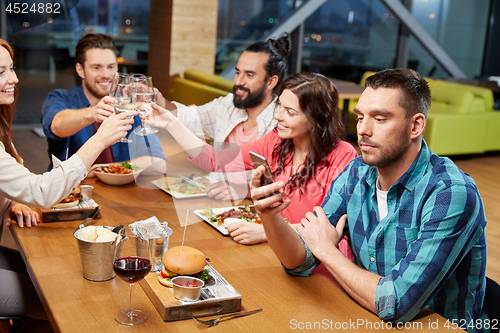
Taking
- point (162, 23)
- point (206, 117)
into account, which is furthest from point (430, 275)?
→ point (162, 23)

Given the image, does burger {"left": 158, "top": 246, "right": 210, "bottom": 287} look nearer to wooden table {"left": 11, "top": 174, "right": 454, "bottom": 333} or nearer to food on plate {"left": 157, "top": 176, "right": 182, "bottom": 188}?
wooden table {"left": 11, "top": 174, "right": 454, "bottom": 333}

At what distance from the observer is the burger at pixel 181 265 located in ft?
4.00

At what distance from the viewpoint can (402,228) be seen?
4.53ft

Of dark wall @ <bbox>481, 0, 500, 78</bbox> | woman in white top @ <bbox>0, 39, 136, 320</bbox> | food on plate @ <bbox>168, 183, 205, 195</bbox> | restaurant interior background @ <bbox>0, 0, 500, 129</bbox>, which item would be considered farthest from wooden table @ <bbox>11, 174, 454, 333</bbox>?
dark wall @ <bbox>481, 0, 500, 78</bbox>

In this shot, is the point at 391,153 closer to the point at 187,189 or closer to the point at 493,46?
the point at 187,189

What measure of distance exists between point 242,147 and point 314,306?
1.36 meters

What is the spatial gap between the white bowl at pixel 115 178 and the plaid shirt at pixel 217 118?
2.78 ft

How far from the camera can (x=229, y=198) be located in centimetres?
194

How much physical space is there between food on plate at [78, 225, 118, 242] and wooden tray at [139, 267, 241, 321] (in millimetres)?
180

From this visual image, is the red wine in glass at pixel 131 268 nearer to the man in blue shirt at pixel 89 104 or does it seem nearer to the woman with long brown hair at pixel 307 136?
the woman with long brown hair at pixel 307 136

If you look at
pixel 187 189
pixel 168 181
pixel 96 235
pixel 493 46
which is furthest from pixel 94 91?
pixel 493 46

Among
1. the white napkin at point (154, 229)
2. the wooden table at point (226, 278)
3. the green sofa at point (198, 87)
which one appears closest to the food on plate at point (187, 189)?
the wooden table at point (226, 278)

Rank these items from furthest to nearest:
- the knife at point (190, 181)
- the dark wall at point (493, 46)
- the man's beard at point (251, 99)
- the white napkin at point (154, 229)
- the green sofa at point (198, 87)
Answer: the dark wall at point (493, 46) → the green sofa at point (198, 87) → the man's beard at point (251, 99) → the knife at point (190, 181) → the white napkin at point (154, 229)

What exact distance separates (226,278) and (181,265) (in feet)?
0.64
